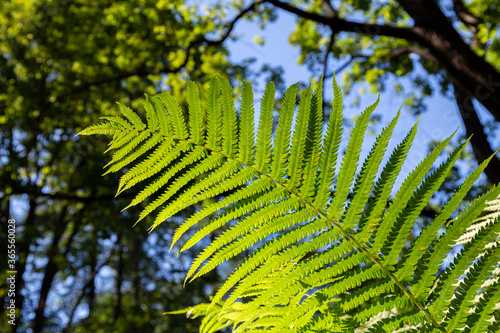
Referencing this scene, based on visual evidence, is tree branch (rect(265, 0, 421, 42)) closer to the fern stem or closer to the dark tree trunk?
the fern stem

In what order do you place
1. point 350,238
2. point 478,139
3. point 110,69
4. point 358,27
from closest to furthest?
point 350,238 < point 478,139 < point 358,27 < point 110,69

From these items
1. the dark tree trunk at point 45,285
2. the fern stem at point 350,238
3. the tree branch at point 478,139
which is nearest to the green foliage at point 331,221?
the fern stem at point 350,238

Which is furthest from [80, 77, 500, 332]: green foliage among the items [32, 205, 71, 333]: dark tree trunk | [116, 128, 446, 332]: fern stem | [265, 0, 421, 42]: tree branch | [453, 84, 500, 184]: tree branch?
[32, 205, 71, 333]: dark tree trunk

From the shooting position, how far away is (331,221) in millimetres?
764

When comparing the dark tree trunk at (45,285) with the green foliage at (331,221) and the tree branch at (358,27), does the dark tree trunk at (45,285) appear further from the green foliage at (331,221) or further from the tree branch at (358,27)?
the green foliage at (331,221)

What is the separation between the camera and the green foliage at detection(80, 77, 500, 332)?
69cm

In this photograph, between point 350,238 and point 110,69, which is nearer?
point 350,238

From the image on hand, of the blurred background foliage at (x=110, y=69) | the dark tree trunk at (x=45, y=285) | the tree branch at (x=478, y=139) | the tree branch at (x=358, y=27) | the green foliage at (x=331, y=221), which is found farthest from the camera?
the dark tree trunk at (x=45, y=285)

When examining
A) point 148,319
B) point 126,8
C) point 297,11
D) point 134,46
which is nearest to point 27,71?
point 134,46

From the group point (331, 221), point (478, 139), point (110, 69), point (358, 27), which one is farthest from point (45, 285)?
point (331, 221)

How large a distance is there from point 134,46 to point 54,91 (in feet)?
6.84

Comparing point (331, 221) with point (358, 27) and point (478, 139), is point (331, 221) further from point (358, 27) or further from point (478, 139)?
point (358, 27)

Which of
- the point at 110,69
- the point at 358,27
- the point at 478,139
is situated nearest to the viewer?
the point at 478,139

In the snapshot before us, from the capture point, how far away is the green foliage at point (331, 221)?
69 centimetres
